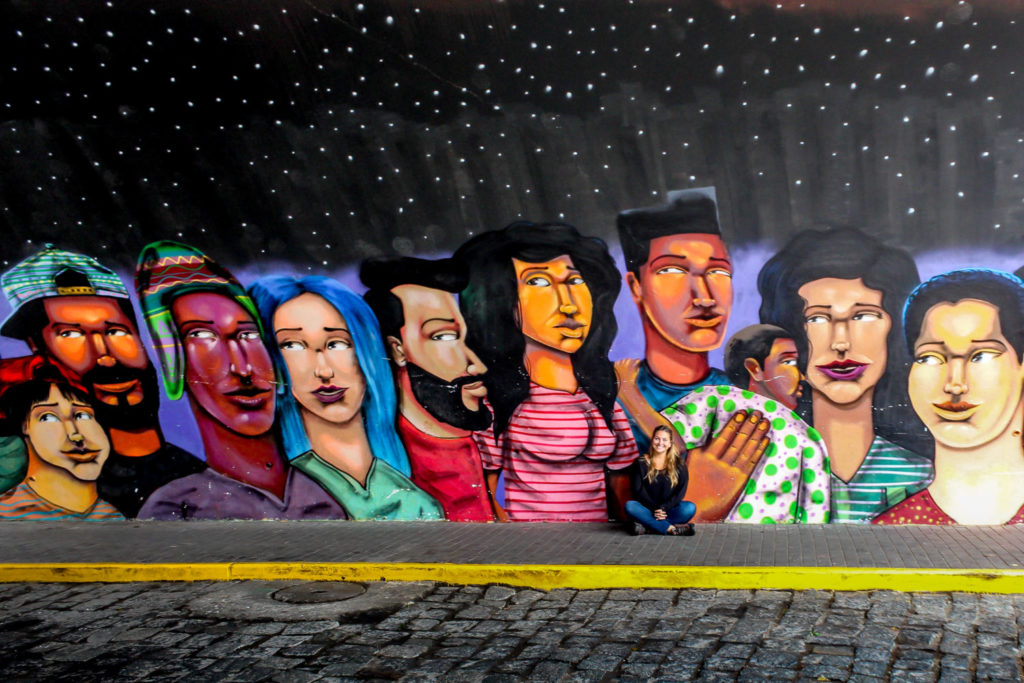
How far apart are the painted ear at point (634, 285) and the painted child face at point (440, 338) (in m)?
1.50

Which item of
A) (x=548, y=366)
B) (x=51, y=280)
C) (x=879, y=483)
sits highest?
(x=51, y=280)

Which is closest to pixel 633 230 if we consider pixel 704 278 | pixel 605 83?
pixel 704 278

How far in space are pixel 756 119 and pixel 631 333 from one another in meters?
2.08

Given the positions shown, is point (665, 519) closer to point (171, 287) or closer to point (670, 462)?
point (670, 462)

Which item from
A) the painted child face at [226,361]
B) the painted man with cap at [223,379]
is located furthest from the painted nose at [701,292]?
the painted child face at [226,361]

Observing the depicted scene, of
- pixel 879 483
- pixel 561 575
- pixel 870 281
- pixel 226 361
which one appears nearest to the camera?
pixel 561 575

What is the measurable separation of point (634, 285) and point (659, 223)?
578 mm

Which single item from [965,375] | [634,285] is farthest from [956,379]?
[634,285]

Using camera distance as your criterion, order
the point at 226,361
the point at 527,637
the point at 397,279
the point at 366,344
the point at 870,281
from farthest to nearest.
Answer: the point at 226,361 → the point at 366,344 → the point at 397,279 → the point at 870,281 → the point at 527,637

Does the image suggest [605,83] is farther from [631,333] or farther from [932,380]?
[932,380]

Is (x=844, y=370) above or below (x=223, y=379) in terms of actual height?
below

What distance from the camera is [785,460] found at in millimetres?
8008

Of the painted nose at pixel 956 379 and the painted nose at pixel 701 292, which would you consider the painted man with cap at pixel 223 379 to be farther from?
the painted nose at pixel 956 379

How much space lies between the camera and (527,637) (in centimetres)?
564
